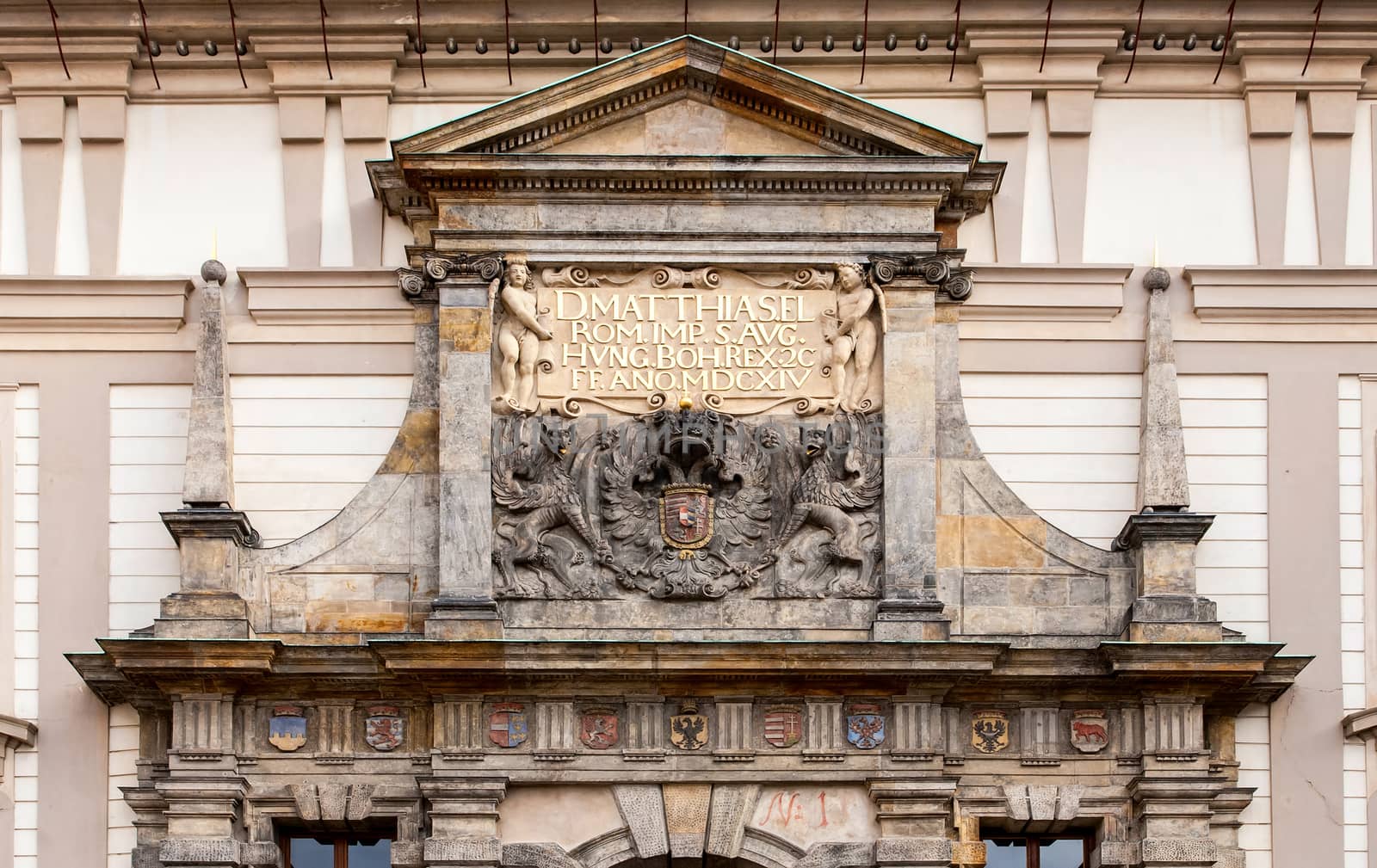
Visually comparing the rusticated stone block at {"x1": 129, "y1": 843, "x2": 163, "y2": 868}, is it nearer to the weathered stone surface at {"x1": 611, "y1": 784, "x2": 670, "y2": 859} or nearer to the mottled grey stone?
the weathered stone surface at {"x1": 611, "y1": 784, "x2": 670, "y2": 859}

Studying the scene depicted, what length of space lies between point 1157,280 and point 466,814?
644cm

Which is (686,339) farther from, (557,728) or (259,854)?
(259,854)

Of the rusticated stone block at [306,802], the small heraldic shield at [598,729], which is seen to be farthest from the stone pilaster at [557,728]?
the rusticated stone block at [306,802]

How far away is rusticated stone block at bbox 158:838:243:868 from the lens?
21953 millimetres

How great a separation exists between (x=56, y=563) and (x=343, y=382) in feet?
8.16

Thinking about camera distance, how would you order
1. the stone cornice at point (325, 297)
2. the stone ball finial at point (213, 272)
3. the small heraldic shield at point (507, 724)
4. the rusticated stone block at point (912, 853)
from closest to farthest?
the rusticated stone block at point (912, 853) < the small heraldic shield at point (507, 724) < the stone ball finial at point (213, 272) < the stone cornice at point (325, 297)

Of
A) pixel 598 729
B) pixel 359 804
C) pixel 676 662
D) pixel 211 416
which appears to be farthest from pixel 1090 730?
pixel 211 416

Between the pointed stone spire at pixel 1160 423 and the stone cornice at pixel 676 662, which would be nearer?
the stone cornice at pixel 676 662

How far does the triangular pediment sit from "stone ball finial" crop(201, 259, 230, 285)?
5.28 feet

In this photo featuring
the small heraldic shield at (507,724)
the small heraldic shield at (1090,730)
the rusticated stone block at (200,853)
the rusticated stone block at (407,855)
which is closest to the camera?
the rusticated stone block at (200,853)

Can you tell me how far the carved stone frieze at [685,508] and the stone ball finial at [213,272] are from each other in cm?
238

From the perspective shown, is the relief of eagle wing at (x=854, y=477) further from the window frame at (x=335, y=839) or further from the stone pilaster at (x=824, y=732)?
the window frame at (x=335, y=839)

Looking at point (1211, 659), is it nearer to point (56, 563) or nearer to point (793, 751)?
point (793, 751)

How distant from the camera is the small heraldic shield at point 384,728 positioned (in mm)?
22516
